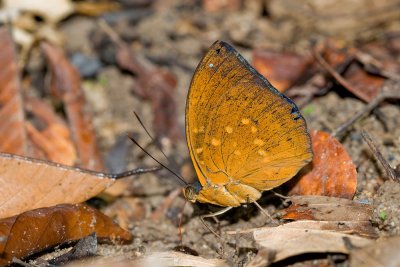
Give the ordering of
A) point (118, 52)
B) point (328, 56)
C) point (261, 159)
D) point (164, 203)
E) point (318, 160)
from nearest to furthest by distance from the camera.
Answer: point (261, 159)
point (318, 160)
point (164, 203)
point (328, 56)
point (118, 52)

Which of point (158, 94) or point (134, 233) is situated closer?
point (134, 233)

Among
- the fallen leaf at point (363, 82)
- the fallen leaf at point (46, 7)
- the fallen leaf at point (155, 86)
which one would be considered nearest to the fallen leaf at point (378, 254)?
the fallen leaf at point (363, 82)

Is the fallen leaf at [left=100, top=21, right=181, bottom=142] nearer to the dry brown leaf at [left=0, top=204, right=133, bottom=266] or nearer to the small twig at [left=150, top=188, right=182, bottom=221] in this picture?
the small twig at [left=150, top=188, right=182, bottom=221]

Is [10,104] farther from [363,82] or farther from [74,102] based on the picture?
[363,82]

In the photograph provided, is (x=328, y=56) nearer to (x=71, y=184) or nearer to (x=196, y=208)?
(x=196, y=208)

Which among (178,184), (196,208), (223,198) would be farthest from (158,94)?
(223,198)
